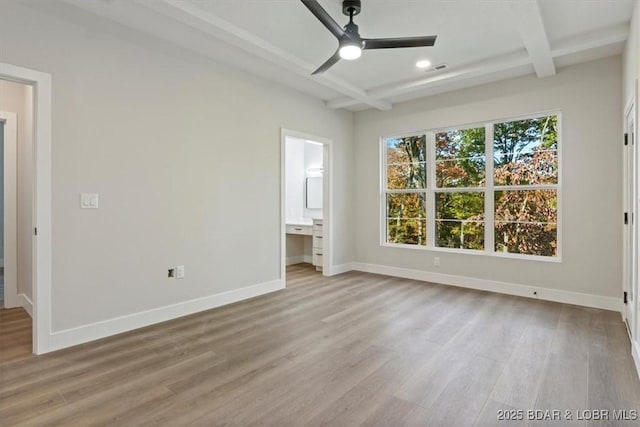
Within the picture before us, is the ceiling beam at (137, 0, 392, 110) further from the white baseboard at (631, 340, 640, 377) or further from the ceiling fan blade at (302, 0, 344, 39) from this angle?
the white baseboard at (631, 340, 640, 377)

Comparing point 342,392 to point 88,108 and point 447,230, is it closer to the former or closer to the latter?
point 88,108

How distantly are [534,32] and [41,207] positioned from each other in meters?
4.42

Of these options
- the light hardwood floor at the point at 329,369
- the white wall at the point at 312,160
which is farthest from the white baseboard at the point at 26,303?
the white wall at the point at 312,160

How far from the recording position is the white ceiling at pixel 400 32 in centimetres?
281

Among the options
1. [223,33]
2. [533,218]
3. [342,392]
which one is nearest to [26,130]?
[223,33]

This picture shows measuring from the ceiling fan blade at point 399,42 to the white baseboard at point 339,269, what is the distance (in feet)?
11.7

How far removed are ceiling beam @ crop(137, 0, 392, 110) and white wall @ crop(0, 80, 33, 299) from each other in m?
2.20

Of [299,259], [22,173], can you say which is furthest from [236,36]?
[299,259]

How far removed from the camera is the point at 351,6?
105 inches

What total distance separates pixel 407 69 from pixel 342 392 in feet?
12.0

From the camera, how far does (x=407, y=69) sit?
4.21m

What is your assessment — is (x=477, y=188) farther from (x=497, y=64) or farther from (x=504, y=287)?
(x=497, y=64)

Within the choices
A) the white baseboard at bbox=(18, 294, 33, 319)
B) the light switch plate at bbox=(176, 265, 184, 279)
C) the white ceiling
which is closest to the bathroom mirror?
the white ceiling

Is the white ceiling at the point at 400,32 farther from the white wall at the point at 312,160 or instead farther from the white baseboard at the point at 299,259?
the white baseboard at the point at 299,259
